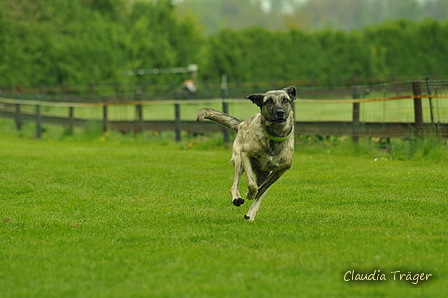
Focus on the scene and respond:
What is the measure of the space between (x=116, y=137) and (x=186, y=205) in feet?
41.4

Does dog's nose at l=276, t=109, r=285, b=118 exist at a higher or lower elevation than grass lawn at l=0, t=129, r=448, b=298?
higher

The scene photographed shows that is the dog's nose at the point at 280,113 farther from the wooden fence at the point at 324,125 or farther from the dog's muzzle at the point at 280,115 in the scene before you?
the wooden fence at the point at 324,125

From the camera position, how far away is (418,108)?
14109mm

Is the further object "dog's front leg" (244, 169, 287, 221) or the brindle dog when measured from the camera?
"dog's front leg" (244, 169, 287, 221)

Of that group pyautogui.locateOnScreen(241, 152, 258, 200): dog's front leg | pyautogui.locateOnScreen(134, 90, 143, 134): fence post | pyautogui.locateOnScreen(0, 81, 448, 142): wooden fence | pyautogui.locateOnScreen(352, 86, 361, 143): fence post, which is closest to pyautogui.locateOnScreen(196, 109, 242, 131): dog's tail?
pyautogui.locateOnScreen(241, 152, 258, 200): dog's front leg

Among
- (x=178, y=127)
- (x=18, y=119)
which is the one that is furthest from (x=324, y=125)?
(x=18, y=119)

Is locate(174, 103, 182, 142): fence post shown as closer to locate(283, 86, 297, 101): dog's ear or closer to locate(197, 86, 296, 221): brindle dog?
locate(197, 86, 296, 221): brindle dog

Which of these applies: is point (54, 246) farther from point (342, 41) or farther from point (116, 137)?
point (342, 41)

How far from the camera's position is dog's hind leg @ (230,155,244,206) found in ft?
25.9

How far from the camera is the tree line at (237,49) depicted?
43.6 m

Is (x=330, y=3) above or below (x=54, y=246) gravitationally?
above

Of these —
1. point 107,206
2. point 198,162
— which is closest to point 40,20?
point 198,162

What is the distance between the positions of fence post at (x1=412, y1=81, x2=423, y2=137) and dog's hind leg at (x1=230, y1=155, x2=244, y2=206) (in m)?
6.57

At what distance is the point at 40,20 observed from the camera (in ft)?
150
